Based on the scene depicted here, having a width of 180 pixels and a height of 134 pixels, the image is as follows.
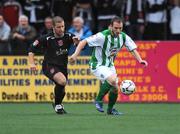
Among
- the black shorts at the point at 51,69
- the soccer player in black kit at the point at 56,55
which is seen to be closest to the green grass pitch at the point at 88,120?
the soccer player in black kit at the point at 56,55

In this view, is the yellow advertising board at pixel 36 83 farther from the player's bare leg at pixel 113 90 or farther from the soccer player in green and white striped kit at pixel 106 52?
the player's bare leg at pixel 113 90

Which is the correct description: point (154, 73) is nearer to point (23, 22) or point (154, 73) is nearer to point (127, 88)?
point (23, 22)

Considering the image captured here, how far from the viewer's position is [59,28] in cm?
1368

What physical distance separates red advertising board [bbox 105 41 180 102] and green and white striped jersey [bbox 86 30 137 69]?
3.67 meters

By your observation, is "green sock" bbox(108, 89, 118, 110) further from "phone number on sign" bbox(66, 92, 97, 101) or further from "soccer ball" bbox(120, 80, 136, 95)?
"phone number on sign" bbox(66, 92, 97, 101)

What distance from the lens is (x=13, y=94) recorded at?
Answer: 1791cm

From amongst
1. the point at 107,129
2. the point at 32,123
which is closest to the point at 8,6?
the point at 32,123

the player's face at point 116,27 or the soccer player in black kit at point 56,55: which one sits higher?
the player's face at point 116,27

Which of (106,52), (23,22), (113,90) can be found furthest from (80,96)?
(113,90)

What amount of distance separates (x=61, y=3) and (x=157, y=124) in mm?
8909

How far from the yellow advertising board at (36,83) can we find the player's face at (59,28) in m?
4.05

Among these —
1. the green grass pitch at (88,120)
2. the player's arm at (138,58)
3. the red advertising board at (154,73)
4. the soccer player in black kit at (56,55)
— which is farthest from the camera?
the red advertising board at (154,73)

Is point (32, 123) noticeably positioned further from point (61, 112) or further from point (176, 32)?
point (176, 32)

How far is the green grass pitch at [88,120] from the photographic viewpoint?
34.6ft
